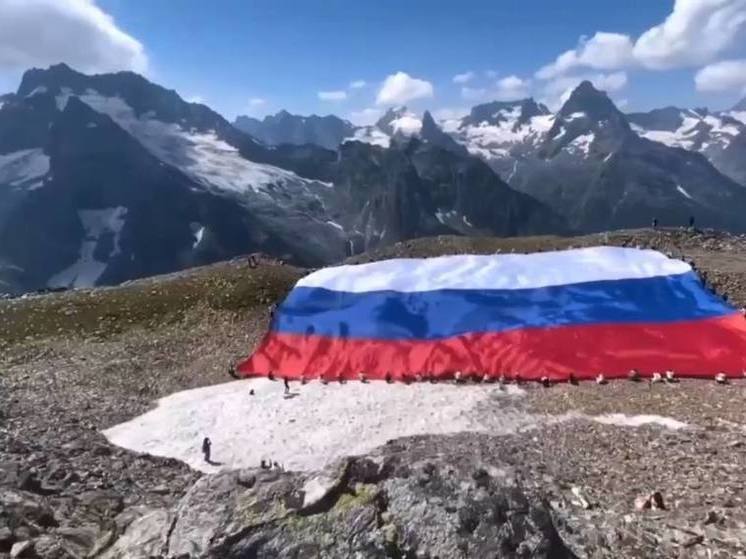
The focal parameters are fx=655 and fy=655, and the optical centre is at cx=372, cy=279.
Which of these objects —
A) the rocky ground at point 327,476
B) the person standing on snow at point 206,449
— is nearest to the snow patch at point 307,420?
the person standing on snow at point 206,449

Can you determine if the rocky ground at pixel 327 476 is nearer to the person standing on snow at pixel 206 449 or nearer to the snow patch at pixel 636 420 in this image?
the snow patch at pixel 636 420

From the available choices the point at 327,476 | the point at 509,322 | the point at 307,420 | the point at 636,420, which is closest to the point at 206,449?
the point at 307,420

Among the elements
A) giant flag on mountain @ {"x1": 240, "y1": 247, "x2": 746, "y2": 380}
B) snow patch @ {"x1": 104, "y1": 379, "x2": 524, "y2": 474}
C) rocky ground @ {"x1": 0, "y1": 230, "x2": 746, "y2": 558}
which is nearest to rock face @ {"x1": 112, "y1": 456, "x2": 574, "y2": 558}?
rocky ground @ {"x1": 0, "y1": 230, "x2": 746, "y2": 558}

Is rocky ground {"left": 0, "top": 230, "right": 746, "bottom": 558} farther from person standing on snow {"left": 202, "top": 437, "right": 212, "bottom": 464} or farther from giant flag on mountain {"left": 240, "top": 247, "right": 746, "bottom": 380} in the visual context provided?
giant flag on mountain {"left": 240, "top": 247, "right": 746, "bottom": 380}

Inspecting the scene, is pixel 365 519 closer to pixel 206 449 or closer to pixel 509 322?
pixel 206 449

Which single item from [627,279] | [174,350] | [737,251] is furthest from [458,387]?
[737,251]

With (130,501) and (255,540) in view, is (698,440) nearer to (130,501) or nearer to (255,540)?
(255,540)
